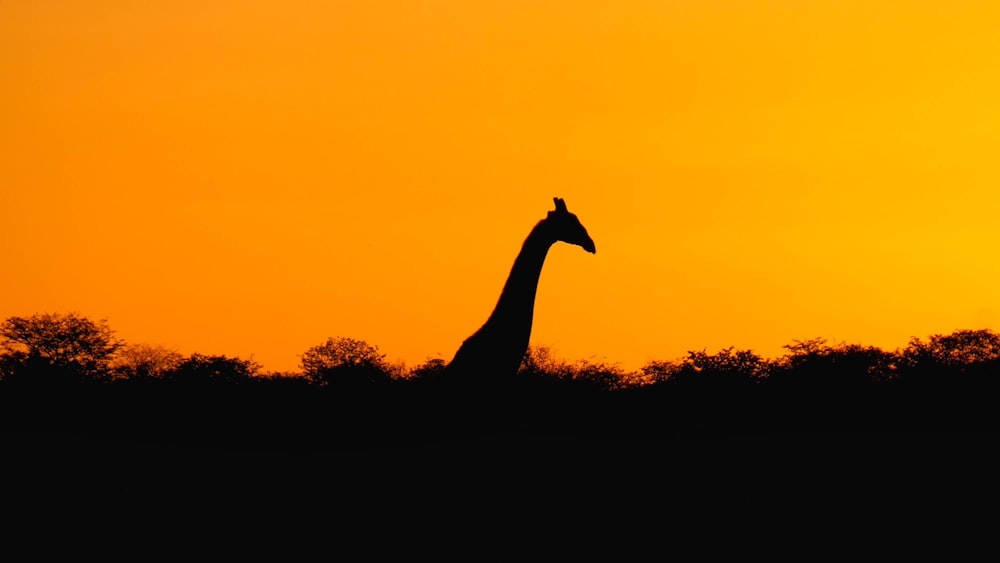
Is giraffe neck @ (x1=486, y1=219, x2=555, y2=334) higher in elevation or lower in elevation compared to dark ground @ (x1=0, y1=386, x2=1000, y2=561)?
higher

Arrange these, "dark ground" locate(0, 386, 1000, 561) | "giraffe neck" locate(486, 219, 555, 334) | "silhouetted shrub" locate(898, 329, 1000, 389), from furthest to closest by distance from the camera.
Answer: "silhouetted shrub" locate(898, 329, 1000, 389) < "giraffe neck" locate(486, 219, 555, 334) < "dark ground" locate(0, 386, 1000, 561)

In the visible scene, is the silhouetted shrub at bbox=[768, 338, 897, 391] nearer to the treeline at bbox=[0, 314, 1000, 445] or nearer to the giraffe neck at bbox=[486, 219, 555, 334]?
the treeline at bbox=[0, 314, 1000, 445]

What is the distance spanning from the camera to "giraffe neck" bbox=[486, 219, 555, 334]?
21953 millimetres

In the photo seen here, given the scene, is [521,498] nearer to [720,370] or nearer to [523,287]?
[523,287]

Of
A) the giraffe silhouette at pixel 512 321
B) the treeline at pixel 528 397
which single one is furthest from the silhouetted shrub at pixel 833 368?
the giraffe silhouette at pixel 512 321

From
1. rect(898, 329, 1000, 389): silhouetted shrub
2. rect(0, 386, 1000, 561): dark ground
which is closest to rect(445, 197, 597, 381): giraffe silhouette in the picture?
rect(0, 386, 1000, 561): dark ground

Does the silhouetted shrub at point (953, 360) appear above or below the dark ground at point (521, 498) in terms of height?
above

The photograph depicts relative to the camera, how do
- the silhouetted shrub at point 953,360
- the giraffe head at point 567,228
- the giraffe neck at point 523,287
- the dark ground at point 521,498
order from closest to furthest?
the dark ground at point 521,498
the giraffe neck at point 523,287
the giraffe head at point 567,228
the silhouetted shrub at point 953,360

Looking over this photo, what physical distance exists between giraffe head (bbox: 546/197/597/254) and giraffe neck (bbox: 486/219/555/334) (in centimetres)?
24

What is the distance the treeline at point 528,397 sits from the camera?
25.2 meters

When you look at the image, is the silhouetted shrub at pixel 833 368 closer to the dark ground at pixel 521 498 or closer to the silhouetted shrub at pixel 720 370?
the silhouetted shrub at pixel 720 370

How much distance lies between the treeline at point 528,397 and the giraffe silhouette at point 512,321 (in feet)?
0.87

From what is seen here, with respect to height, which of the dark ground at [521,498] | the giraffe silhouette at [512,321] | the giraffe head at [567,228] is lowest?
the dark ground at [521,498]

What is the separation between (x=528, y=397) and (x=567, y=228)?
6.67m
